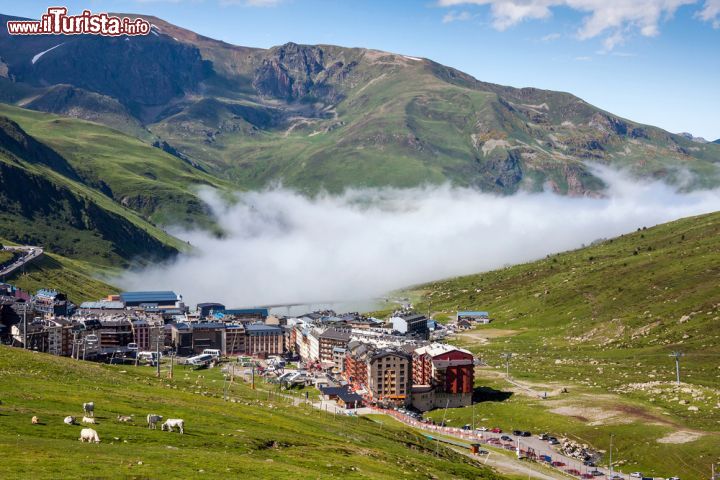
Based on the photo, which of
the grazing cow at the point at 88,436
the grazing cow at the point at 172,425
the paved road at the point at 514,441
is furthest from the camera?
the paved road at the point at 514,441

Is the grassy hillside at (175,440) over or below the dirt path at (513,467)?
over

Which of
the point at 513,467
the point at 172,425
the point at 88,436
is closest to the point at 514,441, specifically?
the point at 513,467

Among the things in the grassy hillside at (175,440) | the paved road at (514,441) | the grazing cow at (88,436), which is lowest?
the paved road at (514,441)

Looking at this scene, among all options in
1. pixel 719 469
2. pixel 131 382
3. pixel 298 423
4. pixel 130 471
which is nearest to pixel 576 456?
pixel 719 469

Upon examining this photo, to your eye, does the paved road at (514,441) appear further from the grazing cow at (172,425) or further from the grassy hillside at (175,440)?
the grazing cow at (172,425)

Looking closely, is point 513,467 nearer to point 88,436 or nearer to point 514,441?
point 514,441

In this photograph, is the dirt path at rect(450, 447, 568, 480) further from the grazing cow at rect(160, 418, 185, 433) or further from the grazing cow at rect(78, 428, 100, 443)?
the grazing cow at rect(78, 428, 100, 443)

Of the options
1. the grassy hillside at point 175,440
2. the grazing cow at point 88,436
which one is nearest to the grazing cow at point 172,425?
the grassy hillside at point 175,440
